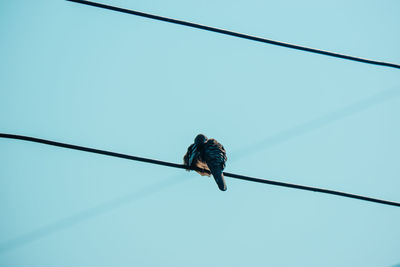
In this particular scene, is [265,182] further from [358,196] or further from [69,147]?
[69,147]

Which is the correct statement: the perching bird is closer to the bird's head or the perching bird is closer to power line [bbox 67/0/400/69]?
the bird's head

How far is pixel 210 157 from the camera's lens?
6336mm

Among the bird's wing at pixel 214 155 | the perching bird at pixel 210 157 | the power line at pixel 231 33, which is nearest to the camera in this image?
the power line at pixel 231 33

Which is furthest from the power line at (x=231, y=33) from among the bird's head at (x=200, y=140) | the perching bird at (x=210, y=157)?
the bird's head at (x=200, y=140)

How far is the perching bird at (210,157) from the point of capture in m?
5.84

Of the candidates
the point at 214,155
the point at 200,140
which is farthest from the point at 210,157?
the point at 200,140

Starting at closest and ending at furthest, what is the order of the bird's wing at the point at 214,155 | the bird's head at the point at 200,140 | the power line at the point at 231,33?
the power line at the point at 231,33
the bird's wing at the point at 214,155
the bird's head at the point at 200,140

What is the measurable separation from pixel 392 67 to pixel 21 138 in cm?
415

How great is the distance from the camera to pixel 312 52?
4336mm

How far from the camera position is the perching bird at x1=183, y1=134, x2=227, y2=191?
5.84 meters

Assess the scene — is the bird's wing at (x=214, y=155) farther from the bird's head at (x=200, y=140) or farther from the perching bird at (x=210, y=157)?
the bird's head at (x=200, y=140)

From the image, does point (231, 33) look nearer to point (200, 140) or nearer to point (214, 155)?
point (214, 155)

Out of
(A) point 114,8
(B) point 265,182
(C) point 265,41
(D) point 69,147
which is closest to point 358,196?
(B) point 265,182

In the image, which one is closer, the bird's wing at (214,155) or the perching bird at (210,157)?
the perching bird at (210,157)
